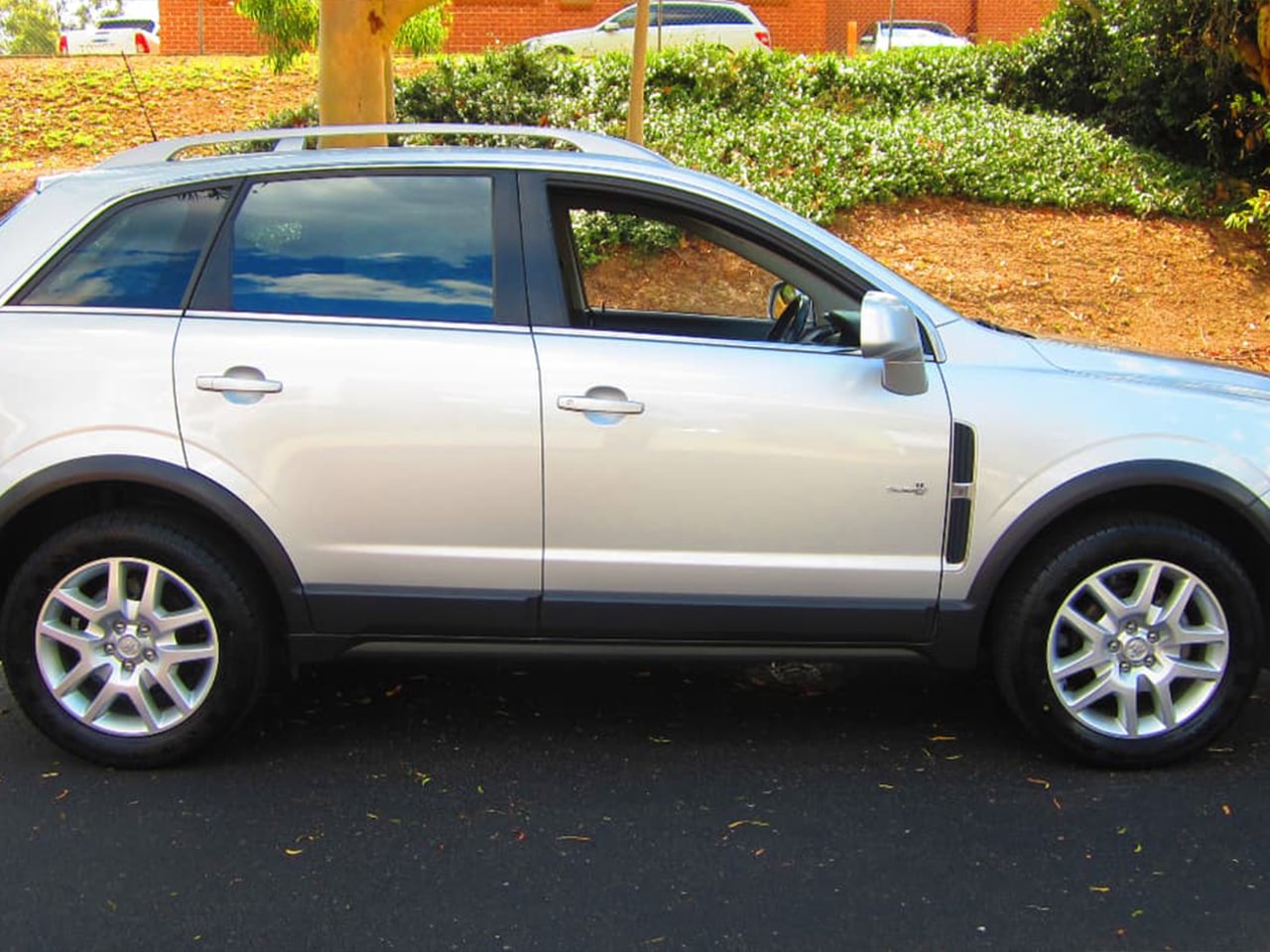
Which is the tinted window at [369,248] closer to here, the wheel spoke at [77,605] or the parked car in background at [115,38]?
the wheel spoke at [77,605]

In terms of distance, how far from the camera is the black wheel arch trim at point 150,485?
3902 mm

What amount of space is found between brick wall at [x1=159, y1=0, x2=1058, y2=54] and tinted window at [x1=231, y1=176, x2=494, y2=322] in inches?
784

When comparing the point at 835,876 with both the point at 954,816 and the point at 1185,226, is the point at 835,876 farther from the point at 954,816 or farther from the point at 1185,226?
the point at 1185,226

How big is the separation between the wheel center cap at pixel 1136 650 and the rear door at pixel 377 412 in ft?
5.86

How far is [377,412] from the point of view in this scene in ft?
12.8

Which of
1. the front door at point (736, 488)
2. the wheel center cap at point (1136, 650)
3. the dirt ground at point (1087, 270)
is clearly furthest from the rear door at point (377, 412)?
the dirt ground at point (1087, 270)

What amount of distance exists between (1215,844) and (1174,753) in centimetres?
46

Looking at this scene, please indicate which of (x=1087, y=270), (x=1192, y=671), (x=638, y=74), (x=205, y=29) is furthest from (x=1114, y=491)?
(x=205, y=29)

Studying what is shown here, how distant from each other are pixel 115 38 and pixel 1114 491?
29532 millimetres

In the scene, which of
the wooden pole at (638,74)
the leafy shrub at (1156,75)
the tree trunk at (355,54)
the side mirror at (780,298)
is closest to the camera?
the side mirror at (780,298)

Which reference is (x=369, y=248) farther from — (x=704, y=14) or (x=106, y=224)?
(x=704, y=14)

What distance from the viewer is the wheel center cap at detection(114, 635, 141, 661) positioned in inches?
157

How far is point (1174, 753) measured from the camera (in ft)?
13.4

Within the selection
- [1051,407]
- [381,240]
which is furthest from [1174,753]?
[381,240]
